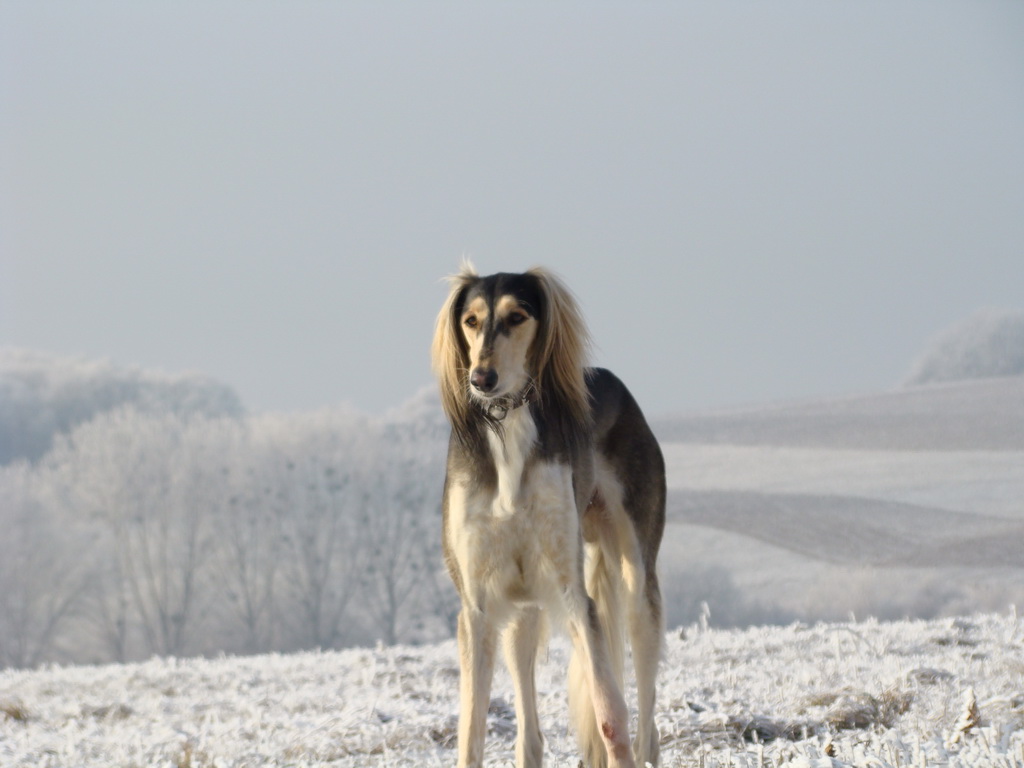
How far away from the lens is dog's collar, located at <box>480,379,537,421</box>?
18.3ft

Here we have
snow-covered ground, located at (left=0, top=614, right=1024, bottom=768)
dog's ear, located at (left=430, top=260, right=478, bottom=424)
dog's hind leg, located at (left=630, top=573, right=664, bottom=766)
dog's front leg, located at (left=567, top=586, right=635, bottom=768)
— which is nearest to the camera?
dog's front leg, located at (left=567, top=586, right=635, bottom=768)

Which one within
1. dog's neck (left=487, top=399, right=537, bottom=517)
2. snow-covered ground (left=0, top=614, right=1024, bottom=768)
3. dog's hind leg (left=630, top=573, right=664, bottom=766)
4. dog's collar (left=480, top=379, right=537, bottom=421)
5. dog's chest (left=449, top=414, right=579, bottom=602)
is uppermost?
dog's collar (left=480, top=379, right=537, bottom=421)

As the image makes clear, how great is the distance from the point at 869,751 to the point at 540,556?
165cm

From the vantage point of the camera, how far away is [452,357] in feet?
18.7

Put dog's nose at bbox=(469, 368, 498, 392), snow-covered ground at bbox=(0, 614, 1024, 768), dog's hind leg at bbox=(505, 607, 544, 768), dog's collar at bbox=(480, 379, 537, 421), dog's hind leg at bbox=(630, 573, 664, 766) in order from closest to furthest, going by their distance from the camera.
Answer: dog's nose at bbox=(469, 368, 498, 392) → dog's collar at bbox=(480, 379, 537, 421) → dog's hind leg at bbox=(505, 607, 544, 768) → snow-covered ground at bbox=(0, 614, 1024, 768) → dog's hind leg at bbox=(630, 573, 664, 766)

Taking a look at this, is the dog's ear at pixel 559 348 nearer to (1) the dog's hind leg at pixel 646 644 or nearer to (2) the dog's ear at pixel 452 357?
(2) the dog's ear at pixel 452 357

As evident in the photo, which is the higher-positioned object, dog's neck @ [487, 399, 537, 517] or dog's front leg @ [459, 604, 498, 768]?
dog's neck @ [487, 399, 537, 517]

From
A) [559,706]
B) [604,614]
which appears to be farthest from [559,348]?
[559,706]

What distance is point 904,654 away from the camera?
32.9 ft

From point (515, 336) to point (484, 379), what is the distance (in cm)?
43

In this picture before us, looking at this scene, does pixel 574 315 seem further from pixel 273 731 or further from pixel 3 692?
pixel 3 692

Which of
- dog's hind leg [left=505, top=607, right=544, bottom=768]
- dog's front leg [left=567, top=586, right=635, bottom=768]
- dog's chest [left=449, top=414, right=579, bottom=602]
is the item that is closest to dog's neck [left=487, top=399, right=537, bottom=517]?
dog's chest [left=449, top=414, right=579, bottom=602]

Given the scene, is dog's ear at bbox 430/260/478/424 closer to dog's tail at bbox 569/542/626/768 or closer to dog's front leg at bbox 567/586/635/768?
dog's front leg at bbox 567/586/635/768

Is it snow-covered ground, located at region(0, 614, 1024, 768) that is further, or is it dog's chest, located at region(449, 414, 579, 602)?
snow-covered ground, located at region(0, 614, 1024, 768)
